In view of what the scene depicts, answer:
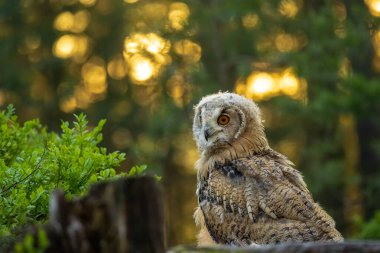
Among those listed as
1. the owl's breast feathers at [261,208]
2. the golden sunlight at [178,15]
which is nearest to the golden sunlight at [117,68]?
the golden sunlight at [178,15]

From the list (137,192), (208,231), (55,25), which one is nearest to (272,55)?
(55,25)

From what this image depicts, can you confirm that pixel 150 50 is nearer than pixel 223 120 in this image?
No

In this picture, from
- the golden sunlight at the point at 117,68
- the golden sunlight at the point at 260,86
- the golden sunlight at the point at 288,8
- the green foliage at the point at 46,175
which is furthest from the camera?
the golden sunlight at the point at 117,68

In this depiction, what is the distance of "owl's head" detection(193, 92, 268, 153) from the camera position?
7.52 metres

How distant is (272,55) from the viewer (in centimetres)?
2058

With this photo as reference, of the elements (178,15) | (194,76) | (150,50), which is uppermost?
(178,15)

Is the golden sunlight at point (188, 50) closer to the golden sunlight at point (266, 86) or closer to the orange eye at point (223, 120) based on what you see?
the golden sunlight at point (266, 86)

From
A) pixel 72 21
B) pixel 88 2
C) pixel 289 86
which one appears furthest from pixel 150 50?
pixel 72 21

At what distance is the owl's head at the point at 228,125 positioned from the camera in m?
7.52

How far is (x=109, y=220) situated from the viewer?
3084mm

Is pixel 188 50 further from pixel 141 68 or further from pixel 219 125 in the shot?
pixel 219 125

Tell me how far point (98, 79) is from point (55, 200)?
25.4 meters

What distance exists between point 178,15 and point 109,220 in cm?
1980

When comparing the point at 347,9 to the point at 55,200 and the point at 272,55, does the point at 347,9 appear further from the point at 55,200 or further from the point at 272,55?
the point at 55,200
